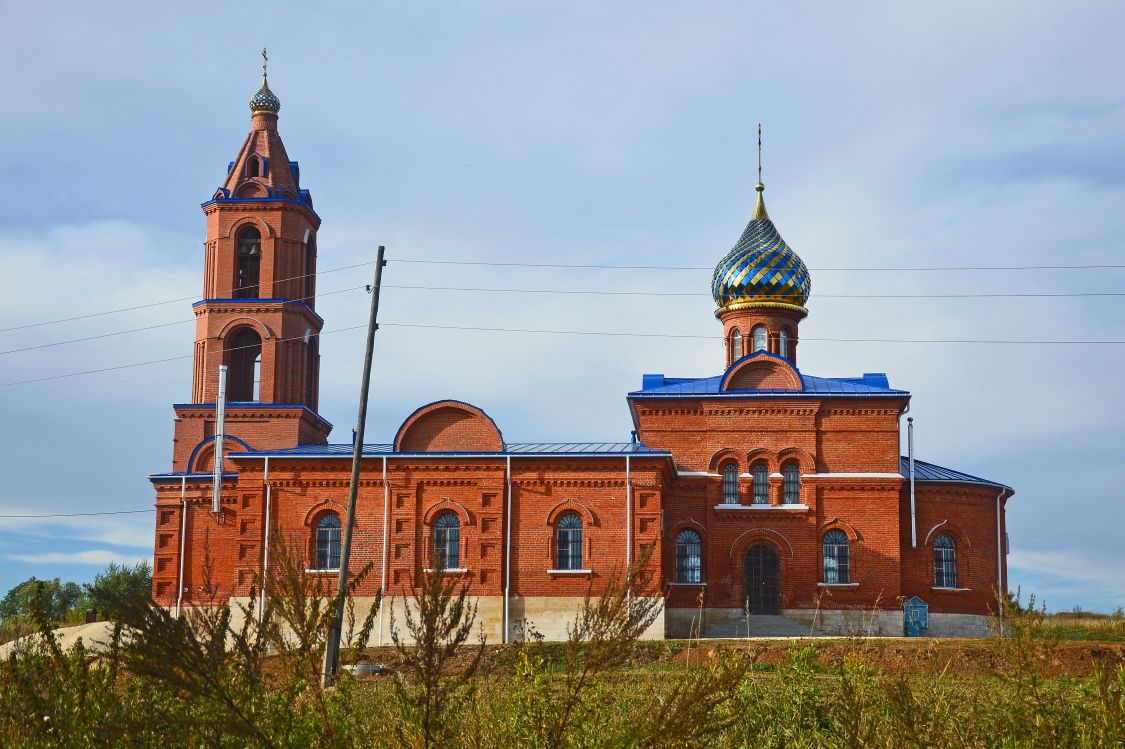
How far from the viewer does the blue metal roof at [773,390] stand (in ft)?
85.7

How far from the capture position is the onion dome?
3002cm

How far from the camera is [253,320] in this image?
28.3 m

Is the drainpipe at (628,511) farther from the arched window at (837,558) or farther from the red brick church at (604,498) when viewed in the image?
the arched window at (837,558)

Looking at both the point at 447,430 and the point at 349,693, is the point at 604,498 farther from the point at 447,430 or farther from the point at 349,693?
the point at 349,693

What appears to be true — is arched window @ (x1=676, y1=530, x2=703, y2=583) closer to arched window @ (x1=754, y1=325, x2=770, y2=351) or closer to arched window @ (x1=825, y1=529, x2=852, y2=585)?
arched window @ (x1=825, y1=529, x2=852, y2=585)

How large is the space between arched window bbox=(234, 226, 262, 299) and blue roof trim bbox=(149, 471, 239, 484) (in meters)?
4.14

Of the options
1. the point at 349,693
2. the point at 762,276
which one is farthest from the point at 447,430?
the point at 349,693

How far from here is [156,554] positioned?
90.4ft

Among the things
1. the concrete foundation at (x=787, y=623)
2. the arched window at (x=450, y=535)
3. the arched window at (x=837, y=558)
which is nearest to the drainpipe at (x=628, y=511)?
the concrete foundation at (x=787, y=623)

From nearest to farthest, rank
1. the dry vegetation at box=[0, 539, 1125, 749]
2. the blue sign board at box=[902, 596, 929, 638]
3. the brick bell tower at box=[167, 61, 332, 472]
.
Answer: the dry vegetation at box=[0, 539, 1125, 749] → the blue sign board at box=[902, 596, 929, 638] → the brick bell tower at box=[167, 61, 332, 472]

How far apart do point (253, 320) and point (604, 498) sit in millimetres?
9366

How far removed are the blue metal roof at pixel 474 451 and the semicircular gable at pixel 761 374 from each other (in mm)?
2450

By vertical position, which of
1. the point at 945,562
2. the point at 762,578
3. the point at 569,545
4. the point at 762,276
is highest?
the point at 762,276

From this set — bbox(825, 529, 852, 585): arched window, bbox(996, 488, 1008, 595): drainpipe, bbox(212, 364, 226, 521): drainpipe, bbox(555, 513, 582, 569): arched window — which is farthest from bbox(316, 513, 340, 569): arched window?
bbox(996, 488, 1008, 595): drainpipe
